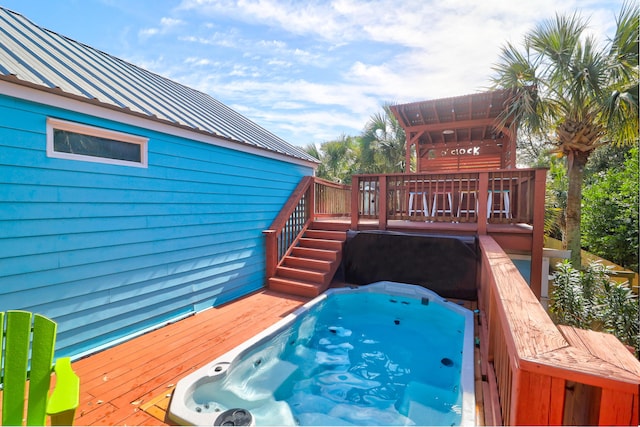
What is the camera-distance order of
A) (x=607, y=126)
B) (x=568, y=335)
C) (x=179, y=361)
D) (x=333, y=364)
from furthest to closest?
(x=607, y=126) → (x=333, y=364) → (x=179, y=361) → (x=568, y=335)

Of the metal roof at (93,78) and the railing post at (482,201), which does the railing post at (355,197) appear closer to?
the metal roof at (93,78)

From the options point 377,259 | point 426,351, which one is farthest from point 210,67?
point 426,351

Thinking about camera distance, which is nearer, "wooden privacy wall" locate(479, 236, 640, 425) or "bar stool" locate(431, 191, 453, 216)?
"wooden privacy wall" locate(479, 236, 640, 425)

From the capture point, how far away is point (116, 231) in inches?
144

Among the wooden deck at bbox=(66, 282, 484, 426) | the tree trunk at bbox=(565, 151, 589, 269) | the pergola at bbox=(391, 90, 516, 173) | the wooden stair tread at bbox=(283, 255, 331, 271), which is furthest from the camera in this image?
the pergola at bbox=(391, 90, 516, 173)

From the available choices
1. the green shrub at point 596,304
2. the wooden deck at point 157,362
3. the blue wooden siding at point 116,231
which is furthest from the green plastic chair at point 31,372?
the green shrub at point 596,304

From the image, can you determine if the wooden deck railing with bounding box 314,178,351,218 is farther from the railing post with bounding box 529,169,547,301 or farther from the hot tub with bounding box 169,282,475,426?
the railing post with bounding box 529,169,547,301

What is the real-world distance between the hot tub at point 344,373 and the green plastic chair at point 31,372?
0.94 metres

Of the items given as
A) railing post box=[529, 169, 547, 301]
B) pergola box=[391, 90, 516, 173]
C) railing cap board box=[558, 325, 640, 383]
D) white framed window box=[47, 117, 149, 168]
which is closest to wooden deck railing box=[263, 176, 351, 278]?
pergola box=[391, 90, 516, 173]

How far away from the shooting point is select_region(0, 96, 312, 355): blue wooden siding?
2.89 m

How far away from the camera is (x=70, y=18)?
514 cm

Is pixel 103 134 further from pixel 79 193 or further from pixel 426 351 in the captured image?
pixel 426 351

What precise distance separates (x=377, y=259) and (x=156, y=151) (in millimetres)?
4338

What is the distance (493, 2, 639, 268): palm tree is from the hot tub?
15.1 feet
